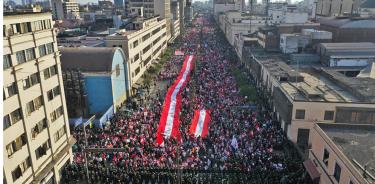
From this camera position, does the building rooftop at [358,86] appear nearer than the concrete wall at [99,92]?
Yes

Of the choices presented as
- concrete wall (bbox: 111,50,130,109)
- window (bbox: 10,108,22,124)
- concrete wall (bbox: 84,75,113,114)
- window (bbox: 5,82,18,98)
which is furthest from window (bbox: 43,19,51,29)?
concrete wall (bbox: 111,50,130,109)

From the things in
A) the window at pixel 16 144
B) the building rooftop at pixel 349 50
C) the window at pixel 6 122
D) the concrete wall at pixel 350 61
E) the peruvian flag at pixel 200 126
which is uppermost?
the building rooftop at pixel 349 50

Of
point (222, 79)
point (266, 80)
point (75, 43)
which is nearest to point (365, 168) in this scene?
point (266, 80)

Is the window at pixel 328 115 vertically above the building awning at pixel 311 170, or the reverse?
the window at pixel 328 115

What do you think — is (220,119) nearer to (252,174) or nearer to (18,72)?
(252,174)

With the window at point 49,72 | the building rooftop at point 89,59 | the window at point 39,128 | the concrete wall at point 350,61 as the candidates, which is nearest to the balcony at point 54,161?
the window at point 39,128

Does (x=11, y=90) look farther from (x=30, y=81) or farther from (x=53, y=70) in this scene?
(x=53, y=70)

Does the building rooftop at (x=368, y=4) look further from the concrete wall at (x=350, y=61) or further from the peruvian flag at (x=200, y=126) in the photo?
the peruvian flag at (x=200, y=126)

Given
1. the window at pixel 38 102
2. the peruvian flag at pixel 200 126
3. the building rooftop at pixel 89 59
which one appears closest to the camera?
the window at pixel 38 102
